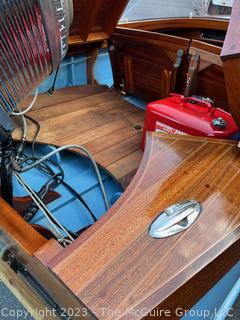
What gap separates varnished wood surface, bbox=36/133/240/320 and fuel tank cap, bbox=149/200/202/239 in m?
0.01

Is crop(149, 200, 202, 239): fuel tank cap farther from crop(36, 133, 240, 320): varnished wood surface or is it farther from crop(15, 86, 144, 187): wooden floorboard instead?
crop(15, 86, 144, 187): wooden floorboard

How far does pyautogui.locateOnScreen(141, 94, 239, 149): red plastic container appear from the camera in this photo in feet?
3.46

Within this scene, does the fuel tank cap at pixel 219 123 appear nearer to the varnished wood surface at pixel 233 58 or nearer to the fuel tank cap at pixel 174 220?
the varnished wood surface at pixel 233 58

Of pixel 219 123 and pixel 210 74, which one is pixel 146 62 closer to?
pixel 210 74

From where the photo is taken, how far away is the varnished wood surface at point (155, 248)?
0.45 m

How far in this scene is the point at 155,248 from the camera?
0.51 metres

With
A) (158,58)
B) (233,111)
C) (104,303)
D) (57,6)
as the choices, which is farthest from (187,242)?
(158,58)

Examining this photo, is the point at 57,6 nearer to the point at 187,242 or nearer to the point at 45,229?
the point at 187,242

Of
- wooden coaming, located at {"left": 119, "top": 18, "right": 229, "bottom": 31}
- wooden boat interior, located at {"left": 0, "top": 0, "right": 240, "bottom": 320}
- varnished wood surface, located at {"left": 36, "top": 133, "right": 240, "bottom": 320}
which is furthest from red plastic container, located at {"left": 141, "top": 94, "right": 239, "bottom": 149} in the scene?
wooden coaming, located at {"left": 119, "top": 18, "right": 229, "bottom": 31}

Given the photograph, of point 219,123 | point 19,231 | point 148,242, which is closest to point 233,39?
point 219,123

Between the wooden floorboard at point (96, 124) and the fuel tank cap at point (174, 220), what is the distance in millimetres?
700

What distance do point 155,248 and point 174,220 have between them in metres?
0.08

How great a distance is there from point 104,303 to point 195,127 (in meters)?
0.84

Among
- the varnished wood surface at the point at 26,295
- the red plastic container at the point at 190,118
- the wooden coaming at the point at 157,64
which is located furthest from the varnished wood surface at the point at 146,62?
the varnished wood surface at the point at 26,295
